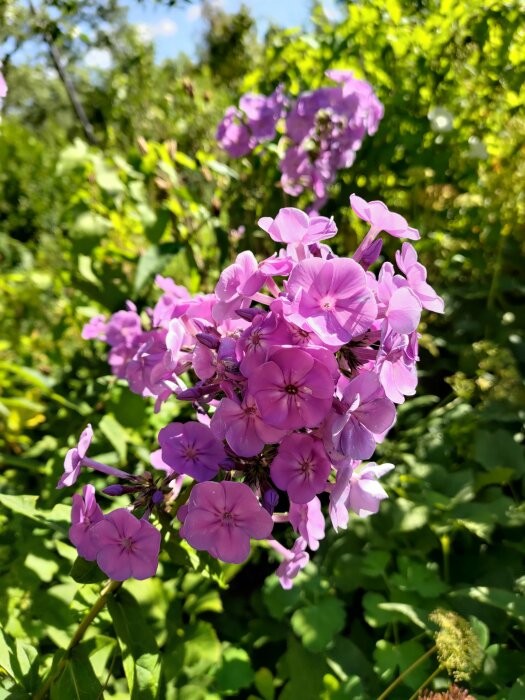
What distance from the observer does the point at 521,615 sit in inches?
45.3

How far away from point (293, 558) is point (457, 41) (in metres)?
1.85

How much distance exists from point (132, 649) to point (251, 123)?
1615mm

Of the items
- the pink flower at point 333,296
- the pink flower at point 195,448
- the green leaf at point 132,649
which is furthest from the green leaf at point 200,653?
the pink flower at point 333,296

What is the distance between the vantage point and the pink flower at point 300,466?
2.72 feet

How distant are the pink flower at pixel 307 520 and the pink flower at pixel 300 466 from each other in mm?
101

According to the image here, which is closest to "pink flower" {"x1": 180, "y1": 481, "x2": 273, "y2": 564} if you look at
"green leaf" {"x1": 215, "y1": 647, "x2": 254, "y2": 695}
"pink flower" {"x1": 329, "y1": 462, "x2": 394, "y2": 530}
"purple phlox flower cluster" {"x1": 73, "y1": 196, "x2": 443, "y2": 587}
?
"purple phlox flower cluster" {"x1": 73, "y1": 196, "x2": 443, "y2": 587}

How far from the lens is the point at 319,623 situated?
1.31 m

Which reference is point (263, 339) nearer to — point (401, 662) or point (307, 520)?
point (307, 520)

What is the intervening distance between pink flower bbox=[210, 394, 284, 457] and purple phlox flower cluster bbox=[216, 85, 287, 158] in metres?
1.36

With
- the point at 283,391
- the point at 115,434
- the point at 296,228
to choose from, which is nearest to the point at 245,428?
the point at 283,391

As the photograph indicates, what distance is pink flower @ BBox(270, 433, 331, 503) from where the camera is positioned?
83 cm

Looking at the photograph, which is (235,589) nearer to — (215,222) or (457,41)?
(215,222)

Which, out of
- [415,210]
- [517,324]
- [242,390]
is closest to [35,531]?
[242,390]

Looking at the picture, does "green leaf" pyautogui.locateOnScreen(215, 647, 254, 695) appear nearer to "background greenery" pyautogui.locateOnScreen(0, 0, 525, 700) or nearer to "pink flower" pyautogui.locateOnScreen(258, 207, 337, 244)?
"background greenery" pyautogui.locateOnScreen(0, 0, 525, 700)
